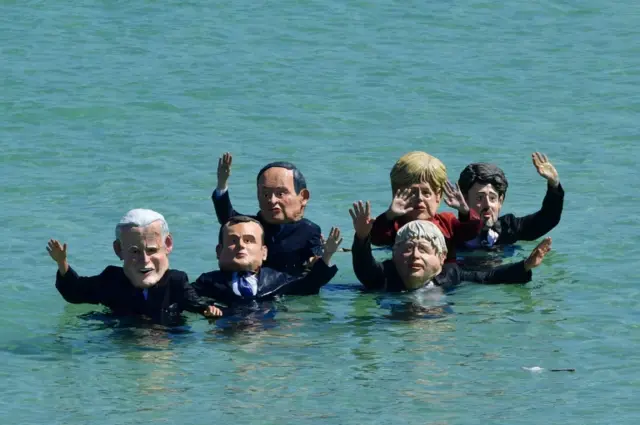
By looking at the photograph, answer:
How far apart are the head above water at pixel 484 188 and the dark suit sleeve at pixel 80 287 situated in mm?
3615

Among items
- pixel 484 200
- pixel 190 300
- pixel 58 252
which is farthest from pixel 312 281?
pixel 484 200

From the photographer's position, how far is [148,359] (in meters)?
11.0

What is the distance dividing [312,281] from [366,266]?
1.53 feet

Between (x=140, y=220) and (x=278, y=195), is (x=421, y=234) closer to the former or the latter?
(x=278, y=195)

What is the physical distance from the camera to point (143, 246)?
11.4 m

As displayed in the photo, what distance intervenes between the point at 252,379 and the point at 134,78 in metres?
9.62

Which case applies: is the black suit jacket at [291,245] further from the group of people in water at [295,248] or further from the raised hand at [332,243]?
the raised hand at [332,243]

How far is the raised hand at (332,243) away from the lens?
1146 cm

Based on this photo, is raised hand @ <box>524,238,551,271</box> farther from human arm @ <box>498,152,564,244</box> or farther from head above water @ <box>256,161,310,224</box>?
head above water @ <box>256,161,310,224</box>

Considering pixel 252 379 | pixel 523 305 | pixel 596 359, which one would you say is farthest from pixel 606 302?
pixel 252 379

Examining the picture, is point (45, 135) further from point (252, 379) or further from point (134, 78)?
point (252, 379)

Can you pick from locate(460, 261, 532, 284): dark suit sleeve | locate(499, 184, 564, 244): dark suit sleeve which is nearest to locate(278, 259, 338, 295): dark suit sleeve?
locate(460, 261, 532, 284): dark suit sleeve

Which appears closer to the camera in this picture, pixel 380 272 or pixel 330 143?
pixel 380 272

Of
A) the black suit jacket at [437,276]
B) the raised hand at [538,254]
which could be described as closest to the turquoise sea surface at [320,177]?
the black suit jacket at [437,276]
